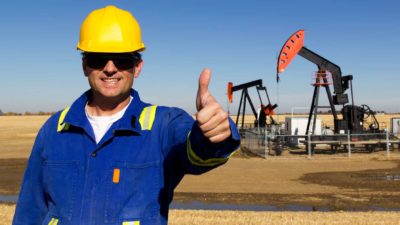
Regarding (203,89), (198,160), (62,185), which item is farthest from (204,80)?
(62,185)

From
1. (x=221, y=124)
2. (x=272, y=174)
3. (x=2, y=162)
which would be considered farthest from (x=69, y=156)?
(x=2, y=162)

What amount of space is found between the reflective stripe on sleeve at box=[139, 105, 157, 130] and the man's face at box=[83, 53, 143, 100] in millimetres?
127

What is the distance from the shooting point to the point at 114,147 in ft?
6.29

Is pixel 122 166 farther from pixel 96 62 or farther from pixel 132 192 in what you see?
pixel 96 62

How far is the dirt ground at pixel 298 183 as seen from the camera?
35.4 ft

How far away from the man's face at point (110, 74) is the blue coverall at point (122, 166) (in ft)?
0.32

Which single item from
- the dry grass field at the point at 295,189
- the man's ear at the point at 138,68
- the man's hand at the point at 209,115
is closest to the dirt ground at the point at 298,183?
the dry grass field at the point at 295,189

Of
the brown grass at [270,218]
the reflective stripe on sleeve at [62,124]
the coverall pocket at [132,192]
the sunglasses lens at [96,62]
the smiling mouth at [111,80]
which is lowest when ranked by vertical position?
the brown grass at [270,218]

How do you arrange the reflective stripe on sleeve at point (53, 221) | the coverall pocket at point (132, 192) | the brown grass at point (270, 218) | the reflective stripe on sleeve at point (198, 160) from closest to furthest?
the reflective stripe on sleeve at point (198, 160), the coverall pocket at point (132, 192), the reflective stripe on sleeve at point (53, 221), the brown grass at point (270, 218)

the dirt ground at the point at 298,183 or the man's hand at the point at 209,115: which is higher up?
the man's hand at the point at 209,115

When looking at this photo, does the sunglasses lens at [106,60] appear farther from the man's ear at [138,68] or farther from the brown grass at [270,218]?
the brown grass at [270,218]

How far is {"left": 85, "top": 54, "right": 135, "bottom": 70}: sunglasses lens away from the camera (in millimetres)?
2098

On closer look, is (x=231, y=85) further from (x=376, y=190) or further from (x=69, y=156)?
(x=69, y=156)

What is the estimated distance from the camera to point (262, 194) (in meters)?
11.8
